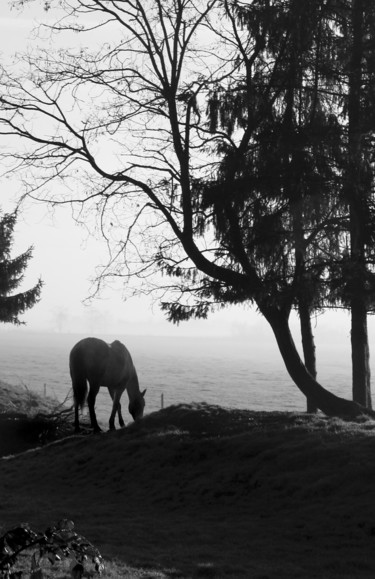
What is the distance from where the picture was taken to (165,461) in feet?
58.5

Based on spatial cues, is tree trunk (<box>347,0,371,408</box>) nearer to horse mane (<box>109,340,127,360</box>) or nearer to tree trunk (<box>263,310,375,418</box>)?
tree trunk (<box>263,310,375,418</box>)

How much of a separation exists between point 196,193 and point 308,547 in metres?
11.4

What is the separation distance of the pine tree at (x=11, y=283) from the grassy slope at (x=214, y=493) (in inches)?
650

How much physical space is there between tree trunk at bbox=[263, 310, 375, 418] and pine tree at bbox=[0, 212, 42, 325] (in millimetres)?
19158

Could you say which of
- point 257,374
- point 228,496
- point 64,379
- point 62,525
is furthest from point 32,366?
point 62,525

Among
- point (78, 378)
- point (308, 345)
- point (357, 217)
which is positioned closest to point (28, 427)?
point (78, 378)

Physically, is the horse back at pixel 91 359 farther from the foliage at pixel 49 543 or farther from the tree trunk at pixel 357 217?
the foliage at pixel 49 543

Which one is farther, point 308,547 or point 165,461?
point 165,461

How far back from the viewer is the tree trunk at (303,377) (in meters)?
20.9

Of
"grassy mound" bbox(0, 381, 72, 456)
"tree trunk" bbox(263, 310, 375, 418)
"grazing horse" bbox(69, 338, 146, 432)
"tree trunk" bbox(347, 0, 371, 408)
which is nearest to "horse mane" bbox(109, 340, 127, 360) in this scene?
"grazing horse" bbox(69, 338, 146, 432)

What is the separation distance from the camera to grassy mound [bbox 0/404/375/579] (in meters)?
11.0

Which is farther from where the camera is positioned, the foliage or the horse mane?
the horse mane

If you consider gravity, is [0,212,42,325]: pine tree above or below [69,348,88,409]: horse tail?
above

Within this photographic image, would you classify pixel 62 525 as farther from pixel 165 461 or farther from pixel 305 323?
pixel 305 323
